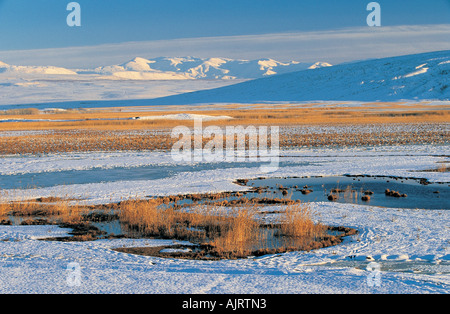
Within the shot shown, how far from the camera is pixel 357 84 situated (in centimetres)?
12569

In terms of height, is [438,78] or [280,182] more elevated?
[438,78]

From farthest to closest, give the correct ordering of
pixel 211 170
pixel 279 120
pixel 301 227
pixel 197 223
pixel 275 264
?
pixel 279 120 → pixel 211 170 → pixel 197 223 → pixel 301 227 → pixel 275 264

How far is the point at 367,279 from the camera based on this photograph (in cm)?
743

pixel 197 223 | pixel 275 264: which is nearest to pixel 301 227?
pixel 275 264

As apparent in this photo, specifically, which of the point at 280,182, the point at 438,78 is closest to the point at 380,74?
the point at 438,78

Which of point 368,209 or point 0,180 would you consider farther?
point 0,180

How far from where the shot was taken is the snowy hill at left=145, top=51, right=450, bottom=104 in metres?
114

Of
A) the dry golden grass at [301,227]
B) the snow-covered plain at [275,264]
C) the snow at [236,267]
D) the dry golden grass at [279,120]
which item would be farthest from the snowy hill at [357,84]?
the snow at [236,267]

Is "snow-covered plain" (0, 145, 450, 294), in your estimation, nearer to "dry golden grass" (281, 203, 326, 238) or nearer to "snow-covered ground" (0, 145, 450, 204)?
"dry golden grass" (281, 203, 326, 238)

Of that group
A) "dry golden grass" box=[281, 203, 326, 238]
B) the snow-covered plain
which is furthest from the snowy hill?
"dry golden grass" box=[281, 203, 326, 238]

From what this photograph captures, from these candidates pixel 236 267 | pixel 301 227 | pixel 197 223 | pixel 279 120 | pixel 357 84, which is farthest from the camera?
pixel 357 84

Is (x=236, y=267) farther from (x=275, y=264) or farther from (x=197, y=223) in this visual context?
(x=197, y=223)
